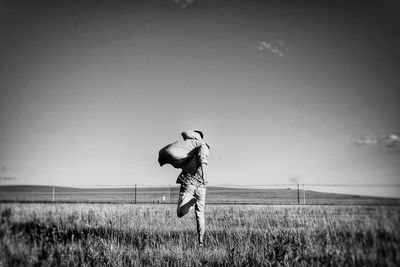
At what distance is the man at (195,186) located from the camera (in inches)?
266

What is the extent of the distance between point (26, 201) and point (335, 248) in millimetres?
5093

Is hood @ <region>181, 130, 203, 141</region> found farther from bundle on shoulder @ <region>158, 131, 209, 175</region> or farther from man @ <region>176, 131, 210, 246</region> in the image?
man @ <region>176, 131, 210, 246</region>

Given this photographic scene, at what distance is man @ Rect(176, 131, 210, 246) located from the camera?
6758 millimetres

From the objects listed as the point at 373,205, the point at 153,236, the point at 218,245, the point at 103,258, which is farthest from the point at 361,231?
the point at 153,236

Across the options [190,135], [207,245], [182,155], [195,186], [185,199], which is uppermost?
[190,135]

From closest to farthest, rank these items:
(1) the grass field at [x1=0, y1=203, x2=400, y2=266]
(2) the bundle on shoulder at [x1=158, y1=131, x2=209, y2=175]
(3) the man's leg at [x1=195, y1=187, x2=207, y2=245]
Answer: (1) the grass field at [x1=0, y1=203, x2=400, y2=266] → (3) the man's leg at [x1=195, y1=187, x2=207, y2=245] → (2) the bundle on shoulder at [x1=158, y1=131, x2=209, y2=175]

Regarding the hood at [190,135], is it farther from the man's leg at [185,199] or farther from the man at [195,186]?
Answer: the man's leg at [185,199]

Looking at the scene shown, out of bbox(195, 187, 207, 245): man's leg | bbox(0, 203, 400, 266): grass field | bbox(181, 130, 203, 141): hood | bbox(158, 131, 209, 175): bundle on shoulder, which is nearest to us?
bbox(0, 203, 400, 266): grass field

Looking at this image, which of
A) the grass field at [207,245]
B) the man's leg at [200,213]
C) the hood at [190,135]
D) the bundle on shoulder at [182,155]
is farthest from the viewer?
the hood at [190,135]

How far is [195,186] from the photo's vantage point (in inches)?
273

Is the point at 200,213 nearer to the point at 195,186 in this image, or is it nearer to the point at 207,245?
the point at 195,186

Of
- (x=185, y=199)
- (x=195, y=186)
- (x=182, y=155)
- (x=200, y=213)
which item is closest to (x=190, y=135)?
(x=182, y=155)

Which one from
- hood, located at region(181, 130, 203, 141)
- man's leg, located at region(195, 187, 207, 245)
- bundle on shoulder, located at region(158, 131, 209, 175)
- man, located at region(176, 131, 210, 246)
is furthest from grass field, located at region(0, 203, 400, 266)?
hood, located at region(181, 130, 203, 141)

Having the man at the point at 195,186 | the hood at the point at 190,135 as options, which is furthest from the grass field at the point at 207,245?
the hood at the point at 190,135
